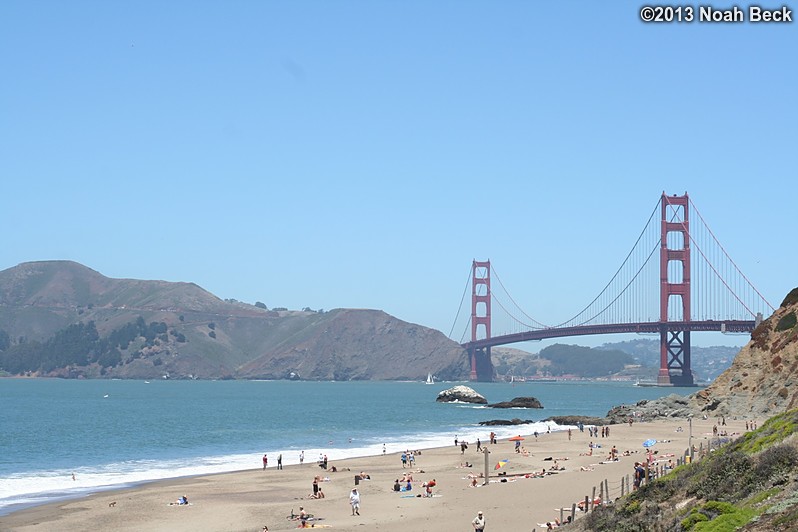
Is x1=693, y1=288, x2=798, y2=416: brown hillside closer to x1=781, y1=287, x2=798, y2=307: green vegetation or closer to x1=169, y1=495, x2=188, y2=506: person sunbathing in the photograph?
x1=781, y1=287, x2=798, y2=307: green vegetation

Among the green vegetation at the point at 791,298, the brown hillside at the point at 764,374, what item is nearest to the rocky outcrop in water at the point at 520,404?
the brown hillside at the point at 764,374

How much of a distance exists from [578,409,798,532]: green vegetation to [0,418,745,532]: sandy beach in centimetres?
587

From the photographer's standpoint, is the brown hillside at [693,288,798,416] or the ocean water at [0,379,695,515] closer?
the ocean water at [0,379,695,515]

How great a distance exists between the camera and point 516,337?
500 ft

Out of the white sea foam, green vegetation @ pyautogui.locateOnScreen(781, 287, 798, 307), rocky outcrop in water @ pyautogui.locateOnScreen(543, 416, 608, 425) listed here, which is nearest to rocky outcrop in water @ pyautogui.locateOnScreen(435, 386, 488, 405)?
rocky outcrop in water @ pyautogui.locateOnScreen(543, 416, 608, 425)

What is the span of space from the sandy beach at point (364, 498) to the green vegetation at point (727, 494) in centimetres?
587

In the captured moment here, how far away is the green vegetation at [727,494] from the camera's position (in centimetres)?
1592

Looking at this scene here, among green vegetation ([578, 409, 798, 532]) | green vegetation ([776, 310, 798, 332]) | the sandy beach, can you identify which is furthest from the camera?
green vegetation ([776, 310, 798, 332])

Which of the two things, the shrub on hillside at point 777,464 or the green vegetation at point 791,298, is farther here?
the green vegetation at point 791,298

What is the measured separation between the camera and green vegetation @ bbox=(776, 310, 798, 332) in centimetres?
6400

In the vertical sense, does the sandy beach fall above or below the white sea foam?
above

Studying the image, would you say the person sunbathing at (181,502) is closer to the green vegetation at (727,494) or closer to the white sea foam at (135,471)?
the white sea foam at (135,471)

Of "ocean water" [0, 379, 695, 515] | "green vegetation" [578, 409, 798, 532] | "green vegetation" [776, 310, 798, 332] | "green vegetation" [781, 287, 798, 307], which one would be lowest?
"ocean water" [0, 379, 695, 515]

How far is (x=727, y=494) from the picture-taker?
18031 mm
